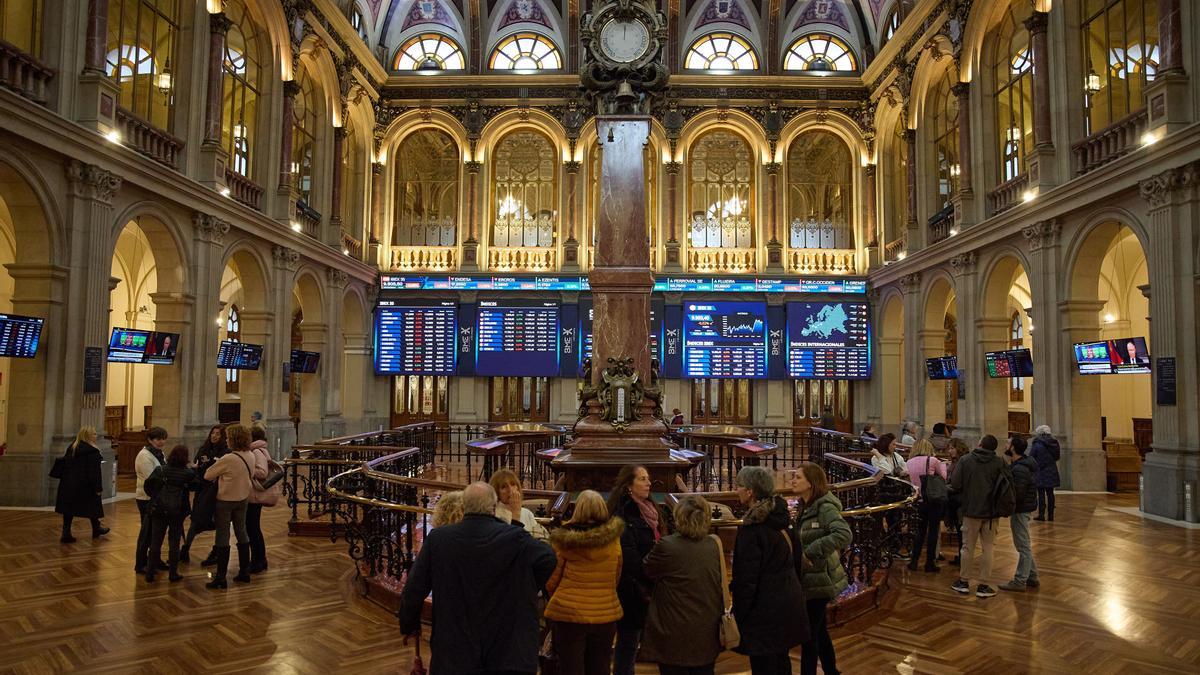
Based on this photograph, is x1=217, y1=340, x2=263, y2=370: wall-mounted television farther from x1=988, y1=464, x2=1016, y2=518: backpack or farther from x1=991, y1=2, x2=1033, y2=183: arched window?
x1=991, y1=2, x2=1033, y2=183: arched window

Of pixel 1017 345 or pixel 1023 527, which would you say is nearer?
pixel 1023 527

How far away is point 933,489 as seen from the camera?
23.1ft

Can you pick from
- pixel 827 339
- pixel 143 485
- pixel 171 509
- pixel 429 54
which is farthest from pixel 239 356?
pixel 827 339

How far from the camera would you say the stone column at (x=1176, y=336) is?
977 cm

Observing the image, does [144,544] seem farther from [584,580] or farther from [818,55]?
[818,55]

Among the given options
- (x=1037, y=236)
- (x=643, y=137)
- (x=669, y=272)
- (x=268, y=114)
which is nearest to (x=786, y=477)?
(x=1037, y=236)

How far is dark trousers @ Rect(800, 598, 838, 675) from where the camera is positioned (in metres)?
4.11

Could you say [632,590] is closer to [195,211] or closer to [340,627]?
[340,627]

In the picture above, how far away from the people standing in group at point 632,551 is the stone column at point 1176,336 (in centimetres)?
946

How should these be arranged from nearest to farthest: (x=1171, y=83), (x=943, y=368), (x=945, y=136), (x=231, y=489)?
(x=231, y=489) → (x=1171, y=83) → (x=943, y=368) → (x=945, y=136)

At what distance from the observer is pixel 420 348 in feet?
69.1

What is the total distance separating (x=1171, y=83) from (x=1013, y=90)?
4.85m

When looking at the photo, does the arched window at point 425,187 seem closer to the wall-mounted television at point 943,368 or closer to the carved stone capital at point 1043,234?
the wall-mounted television at point 943,368

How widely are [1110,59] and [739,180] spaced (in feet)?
36.1
